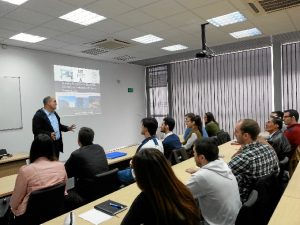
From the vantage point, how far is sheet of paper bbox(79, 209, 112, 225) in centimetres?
163

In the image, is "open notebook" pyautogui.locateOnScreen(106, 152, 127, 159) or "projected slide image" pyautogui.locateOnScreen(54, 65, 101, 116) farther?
"projected slide image" pyautogui.locateOnScreen(54, 65, 101, 116)

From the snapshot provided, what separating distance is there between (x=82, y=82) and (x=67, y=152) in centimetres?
193

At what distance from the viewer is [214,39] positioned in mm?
5770

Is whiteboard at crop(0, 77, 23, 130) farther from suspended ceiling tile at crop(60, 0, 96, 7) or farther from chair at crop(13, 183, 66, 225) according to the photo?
chair at crop(13, 183, 66, 225)

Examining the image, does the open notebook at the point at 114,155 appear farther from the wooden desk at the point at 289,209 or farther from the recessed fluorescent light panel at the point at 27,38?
the recessed fluorescent light panel at the point at 27,38

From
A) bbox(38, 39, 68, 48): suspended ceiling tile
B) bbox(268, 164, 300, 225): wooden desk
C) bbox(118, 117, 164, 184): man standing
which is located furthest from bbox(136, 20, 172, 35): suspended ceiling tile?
bbox(268, 164, 300, 225): wooden desk

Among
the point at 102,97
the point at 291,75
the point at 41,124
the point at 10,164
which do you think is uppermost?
the point at 291,75

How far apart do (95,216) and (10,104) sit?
184 inches

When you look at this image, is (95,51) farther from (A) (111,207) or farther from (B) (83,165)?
(A) (111,207)

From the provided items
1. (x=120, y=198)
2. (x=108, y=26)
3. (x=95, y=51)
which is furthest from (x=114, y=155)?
(x=95, y=51)

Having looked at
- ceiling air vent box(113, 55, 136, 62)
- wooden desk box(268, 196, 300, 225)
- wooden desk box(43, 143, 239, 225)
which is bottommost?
wooden desk box(268, 196, 300, 225)

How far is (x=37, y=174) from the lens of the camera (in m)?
2.02

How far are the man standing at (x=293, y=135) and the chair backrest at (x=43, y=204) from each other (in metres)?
3.02

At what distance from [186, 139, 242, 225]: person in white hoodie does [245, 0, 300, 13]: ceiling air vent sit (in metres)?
2.94
